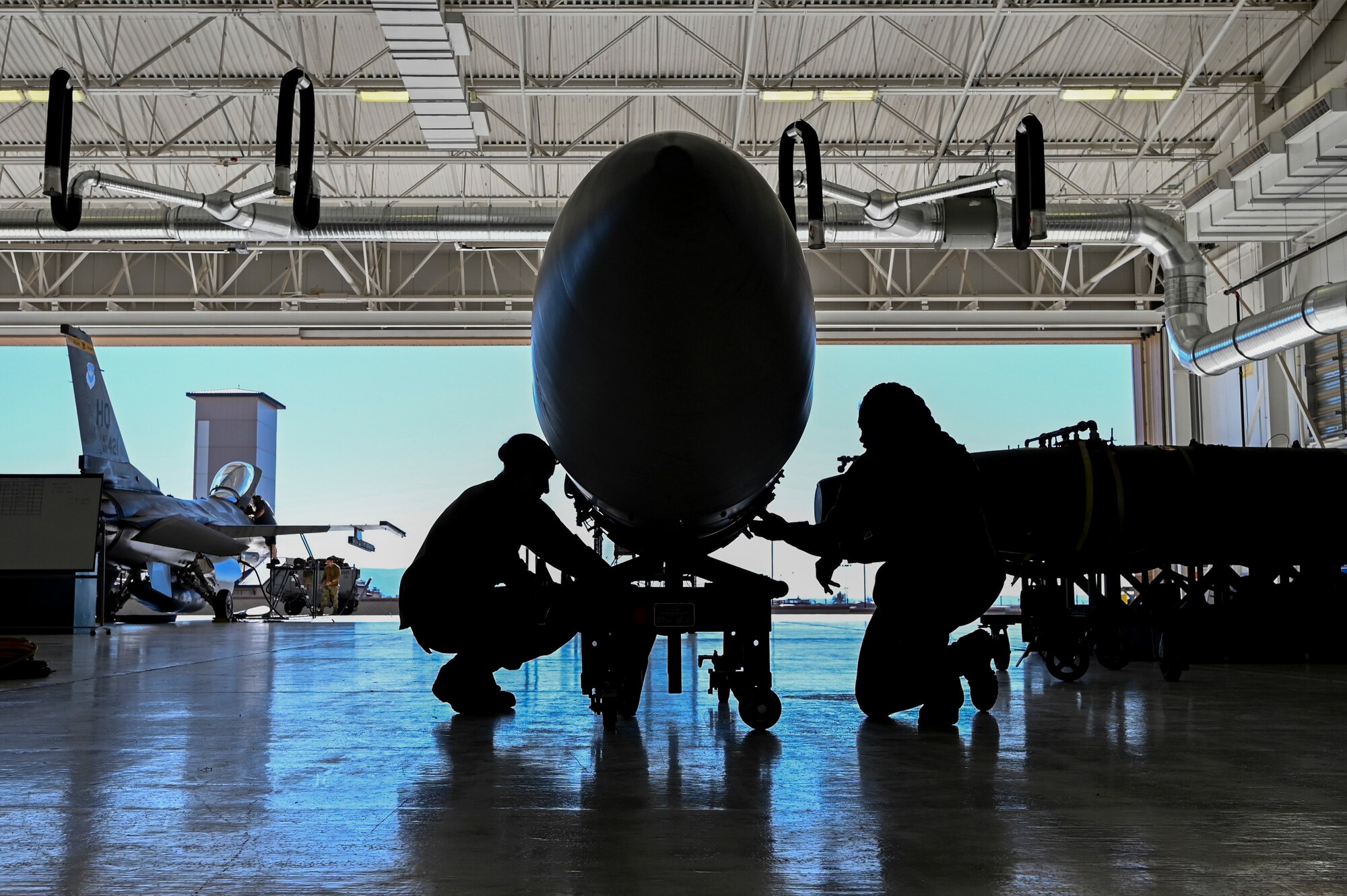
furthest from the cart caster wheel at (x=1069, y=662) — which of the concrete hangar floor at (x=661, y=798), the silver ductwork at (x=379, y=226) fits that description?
the silver ductwork at (x=379, y=226)

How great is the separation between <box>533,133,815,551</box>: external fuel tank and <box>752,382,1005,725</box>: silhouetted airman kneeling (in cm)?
121

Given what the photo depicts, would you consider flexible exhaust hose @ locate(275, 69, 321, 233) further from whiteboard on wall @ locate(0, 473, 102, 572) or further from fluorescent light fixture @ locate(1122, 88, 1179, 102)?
fluorescent light fixture @ locate(1122, 88, 1179, 102)

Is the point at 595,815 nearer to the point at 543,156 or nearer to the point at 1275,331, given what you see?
the point at 1275,331

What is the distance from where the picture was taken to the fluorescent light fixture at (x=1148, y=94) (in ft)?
39.0

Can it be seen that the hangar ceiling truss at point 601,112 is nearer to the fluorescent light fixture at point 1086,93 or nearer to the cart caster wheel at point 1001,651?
the fluorescent light fixture at point 1086,93

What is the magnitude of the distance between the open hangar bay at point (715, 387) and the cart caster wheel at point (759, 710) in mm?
16

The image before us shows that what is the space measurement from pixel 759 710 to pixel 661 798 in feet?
3.84

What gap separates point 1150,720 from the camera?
3.96 m

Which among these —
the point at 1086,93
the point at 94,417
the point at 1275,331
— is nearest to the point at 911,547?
the point at 1086,93

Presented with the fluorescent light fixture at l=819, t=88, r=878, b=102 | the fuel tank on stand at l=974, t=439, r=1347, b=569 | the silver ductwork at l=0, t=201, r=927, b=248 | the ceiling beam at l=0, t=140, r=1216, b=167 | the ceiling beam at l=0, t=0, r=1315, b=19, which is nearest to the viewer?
the fuel tank on stand at l=974, t=439, r=1347, b=569

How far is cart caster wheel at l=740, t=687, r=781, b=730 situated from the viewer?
349cm

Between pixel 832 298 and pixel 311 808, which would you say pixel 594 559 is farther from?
pixel 832 298

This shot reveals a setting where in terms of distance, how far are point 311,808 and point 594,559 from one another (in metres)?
1.53

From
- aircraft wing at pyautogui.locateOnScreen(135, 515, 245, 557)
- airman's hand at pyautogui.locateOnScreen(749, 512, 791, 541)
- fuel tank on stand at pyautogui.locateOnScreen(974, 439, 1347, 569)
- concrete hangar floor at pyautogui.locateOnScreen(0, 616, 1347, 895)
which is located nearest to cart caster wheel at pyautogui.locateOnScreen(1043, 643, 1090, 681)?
fuel tank on stand at pyautogui.locateOnScreen(974, 439, 1347, 569)
